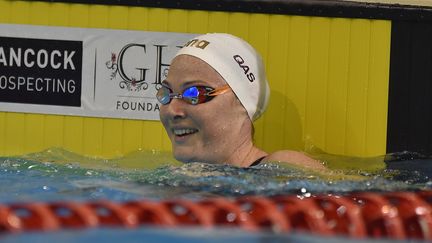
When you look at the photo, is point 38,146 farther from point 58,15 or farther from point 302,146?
point 302,146

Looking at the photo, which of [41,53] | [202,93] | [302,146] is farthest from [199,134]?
[41,53]

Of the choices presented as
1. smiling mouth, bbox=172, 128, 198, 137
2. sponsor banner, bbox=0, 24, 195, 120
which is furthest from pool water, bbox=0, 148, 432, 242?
sponsor banner, bbox=0, 24, 195, 120

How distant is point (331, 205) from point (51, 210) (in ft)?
2.53

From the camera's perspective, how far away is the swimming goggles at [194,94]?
12.9ft

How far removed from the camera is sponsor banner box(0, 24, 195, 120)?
5.07 m

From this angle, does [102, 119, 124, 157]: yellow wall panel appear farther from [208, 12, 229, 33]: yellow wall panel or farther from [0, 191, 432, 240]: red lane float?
[0, 191, 432, 240]: red lane float

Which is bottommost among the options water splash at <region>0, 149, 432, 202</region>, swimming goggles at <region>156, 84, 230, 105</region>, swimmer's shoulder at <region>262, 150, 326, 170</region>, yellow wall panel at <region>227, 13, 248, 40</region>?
water splash at <region>0, 149, 432, 202</region>

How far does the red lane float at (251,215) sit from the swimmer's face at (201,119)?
138 cm

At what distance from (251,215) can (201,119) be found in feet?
5.07

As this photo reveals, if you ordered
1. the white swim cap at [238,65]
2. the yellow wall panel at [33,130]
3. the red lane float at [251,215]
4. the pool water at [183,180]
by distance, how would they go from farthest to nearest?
the yellow wall panel at [33,130]
the white swim cap at [238,65]
the pool water at [183,180]
the red lane float at [251,215]

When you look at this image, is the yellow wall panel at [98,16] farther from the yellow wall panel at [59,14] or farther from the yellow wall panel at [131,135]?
the yellow wall panel at [131,135]

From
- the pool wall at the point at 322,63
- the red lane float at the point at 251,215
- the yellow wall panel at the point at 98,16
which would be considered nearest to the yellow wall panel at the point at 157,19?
the pool wall at the point at 322,63

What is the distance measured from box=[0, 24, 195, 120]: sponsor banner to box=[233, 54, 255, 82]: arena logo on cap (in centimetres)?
98

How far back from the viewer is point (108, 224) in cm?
229
